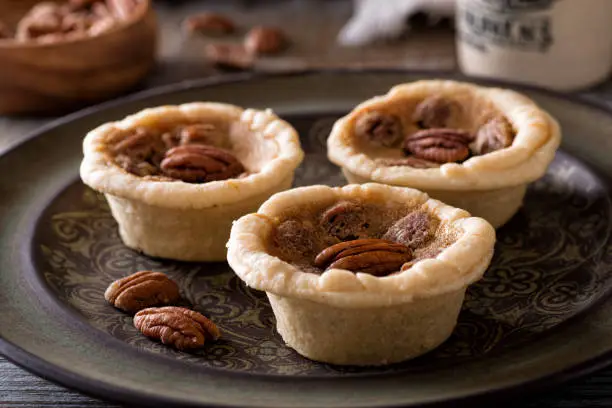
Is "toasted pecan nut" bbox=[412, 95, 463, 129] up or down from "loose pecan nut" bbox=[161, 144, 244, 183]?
down

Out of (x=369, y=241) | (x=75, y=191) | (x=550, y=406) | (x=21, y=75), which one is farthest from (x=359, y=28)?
(x=550, y=406)

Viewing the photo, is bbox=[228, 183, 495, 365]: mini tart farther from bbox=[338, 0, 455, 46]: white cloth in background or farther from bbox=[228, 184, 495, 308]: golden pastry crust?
bbox=[338, 0, 455, 46]: white cloth in background

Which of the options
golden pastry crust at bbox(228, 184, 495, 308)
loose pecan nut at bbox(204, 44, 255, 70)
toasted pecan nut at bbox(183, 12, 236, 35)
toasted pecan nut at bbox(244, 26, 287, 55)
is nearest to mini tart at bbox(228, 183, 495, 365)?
golden pastry crust at bbox(228, 184, 495, 308)

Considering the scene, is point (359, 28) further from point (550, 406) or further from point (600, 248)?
point (550, 406)

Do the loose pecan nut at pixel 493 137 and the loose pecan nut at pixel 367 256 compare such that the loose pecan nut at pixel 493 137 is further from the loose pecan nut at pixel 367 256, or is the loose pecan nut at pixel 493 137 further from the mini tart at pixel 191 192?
the loose pecan nut at pixel 367 256

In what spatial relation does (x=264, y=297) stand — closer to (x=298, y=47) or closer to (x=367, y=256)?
(x=367, y=256)

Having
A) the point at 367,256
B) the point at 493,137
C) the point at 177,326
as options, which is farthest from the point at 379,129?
the point at 177,326
